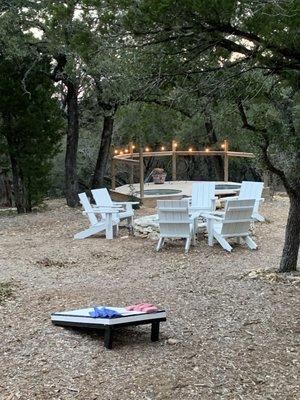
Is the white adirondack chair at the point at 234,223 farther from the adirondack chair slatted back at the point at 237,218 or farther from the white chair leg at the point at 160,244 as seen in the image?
the white chair leg at the point at 160,244

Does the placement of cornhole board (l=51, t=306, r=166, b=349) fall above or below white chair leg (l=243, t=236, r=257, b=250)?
above

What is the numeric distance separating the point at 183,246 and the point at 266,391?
16.1 ft

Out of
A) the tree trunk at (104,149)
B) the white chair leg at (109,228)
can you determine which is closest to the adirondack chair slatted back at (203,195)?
the white chair leg at (109,228)

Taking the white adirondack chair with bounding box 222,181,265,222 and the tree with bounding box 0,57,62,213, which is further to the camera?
the tree with bounding box 0,57,62,213

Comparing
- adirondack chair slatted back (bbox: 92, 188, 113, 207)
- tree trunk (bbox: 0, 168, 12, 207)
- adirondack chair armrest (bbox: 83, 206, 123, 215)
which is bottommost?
tree trunk (bbox: 0, 168, 12, 207)

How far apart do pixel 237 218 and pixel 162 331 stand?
3806 mm

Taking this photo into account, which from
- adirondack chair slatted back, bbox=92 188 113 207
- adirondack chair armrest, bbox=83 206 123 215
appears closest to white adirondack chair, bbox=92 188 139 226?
adirondack chair slatted back, bbox=92 188 113 207

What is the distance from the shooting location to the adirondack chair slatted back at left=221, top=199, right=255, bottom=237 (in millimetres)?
7391

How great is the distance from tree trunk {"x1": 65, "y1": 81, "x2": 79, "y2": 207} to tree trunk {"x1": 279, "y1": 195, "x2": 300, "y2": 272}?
8.54 m

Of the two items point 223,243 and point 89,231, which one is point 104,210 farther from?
point 223,243

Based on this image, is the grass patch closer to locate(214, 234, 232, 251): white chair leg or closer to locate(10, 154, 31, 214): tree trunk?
locate(214, 234, 232, 251): white chair leg

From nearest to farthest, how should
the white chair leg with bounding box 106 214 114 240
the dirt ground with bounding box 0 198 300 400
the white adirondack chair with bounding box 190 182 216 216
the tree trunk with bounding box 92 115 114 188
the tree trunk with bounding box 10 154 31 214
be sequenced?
1. the dirt ground with bounding box 0 198 300 400
2. the white chair leg with bounding box 106 214 114 240
3. the white adirondack chair with bounding box 190 182 216 216
4. the tree trunk with bounding box 10 154 31 214
5. the tree trunk with bounding box 92 115 114 188

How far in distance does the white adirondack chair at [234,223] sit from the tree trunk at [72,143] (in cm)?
641

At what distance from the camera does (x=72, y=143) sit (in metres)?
13.2
